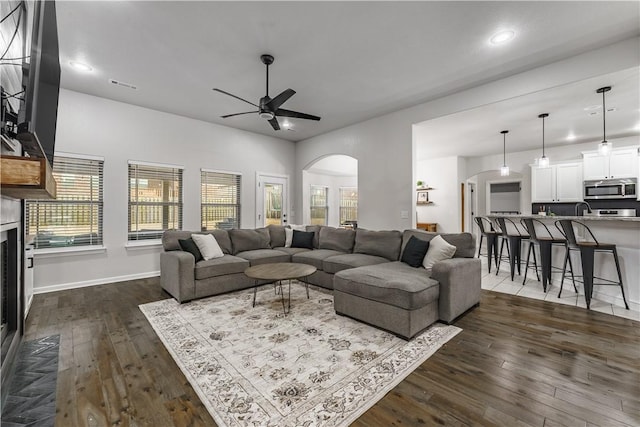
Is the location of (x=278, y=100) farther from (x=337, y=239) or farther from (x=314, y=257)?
(x=337, y=239)

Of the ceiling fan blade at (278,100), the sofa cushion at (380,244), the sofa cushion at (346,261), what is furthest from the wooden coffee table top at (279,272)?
the ceiling fan blade at (278,100)

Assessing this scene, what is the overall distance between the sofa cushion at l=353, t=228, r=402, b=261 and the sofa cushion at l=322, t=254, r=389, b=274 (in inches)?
4.1

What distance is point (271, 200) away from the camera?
6699 millimetres

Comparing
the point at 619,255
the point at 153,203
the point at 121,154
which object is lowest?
the point at 619,255

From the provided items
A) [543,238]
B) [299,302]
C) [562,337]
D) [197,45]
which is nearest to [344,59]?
[197,45]

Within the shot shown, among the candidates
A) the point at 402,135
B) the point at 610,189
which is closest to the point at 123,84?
the point at 402,135

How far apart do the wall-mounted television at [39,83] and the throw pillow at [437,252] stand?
356cm

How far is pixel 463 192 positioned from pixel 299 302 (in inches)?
270

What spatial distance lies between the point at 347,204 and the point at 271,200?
4073mm

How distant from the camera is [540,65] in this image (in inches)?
131

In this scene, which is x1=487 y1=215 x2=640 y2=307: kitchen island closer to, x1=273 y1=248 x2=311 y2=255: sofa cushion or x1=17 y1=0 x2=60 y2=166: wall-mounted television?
x1=273 y1=248 x2=311 y2=255: sofa cushion

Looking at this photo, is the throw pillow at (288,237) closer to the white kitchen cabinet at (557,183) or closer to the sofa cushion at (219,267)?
the sofa cushion at (219,267)

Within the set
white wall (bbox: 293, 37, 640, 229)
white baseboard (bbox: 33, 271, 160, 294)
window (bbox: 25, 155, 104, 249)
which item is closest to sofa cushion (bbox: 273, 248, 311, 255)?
white wall (bbox: 293, 37, 640, 229)

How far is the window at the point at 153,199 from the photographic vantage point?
15.6 ft
